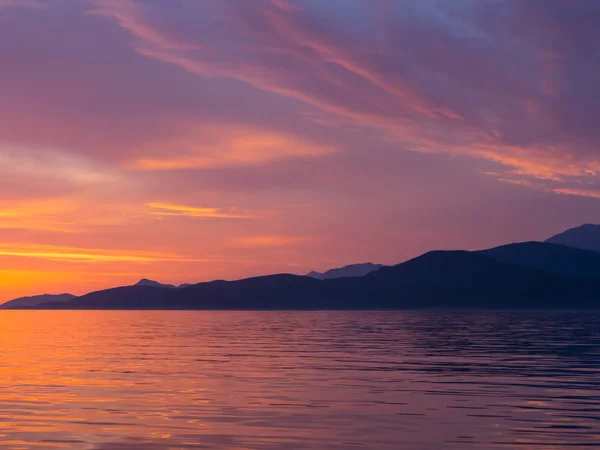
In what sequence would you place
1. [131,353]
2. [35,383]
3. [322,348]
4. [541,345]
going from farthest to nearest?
[541,345] < [322,348] < [131,353] < [35,383]

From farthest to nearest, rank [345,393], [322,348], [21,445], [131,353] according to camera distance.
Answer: [322,348]
[131,353]
[345,393]
[21,445]

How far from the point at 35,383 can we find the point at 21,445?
15.9m

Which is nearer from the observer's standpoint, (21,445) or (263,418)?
(21,445)

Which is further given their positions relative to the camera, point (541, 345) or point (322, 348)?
point (541, 345)

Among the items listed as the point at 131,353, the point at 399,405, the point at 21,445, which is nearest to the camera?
the point at 21,445

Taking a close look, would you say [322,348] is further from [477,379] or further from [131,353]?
[477,379]

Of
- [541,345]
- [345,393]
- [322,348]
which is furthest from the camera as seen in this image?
[541,345]

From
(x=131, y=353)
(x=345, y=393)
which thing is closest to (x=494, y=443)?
(x=345, y=393)

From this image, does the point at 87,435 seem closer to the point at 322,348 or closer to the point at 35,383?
the point at 35,383

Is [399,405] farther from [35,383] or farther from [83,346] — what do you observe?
[83,346]

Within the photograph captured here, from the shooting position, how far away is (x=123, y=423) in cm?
2594

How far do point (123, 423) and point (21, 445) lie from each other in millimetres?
4210

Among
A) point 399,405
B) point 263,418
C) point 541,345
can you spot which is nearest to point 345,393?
point 399,405

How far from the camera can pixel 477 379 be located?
39.2 meters
